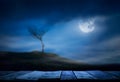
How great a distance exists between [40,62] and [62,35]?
1102mm

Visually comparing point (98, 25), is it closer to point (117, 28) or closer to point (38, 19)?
point (117, 28)

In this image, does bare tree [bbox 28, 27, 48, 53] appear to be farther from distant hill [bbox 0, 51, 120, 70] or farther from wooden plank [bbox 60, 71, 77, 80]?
wooden plank [bbox 60, 71, 77, 80]

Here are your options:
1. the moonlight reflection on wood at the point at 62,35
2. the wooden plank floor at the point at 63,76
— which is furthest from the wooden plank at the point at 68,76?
the moonlight reflection on wood at the point at 62,35

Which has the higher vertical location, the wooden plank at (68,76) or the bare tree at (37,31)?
the bare tree at (37,31)

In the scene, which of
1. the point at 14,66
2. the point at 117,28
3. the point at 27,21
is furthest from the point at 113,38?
the point at 14,66

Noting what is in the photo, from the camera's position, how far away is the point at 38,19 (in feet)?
20.0

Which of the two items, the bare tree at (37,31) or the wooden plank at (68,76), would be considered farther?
the bare tree at (37,31)

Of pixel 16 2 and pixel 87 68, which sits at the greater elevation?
pixel 16 2

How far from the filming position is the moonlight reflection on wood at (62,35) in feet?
19.3

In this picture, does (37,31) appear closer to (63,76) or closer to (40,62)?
(40,62)

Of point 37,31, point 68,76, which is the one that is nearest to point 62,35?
point 37,31

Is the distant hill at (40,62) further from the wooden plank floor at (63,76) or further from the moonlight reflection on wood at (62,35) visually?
the wooden plank floor at (63,76)

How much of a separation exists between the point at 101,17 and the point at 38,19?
200 cm

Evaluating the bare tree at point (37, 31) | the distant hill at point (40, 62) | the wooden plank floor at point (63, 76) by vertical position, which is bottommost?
the wooden plank floor at point (63, 76)
